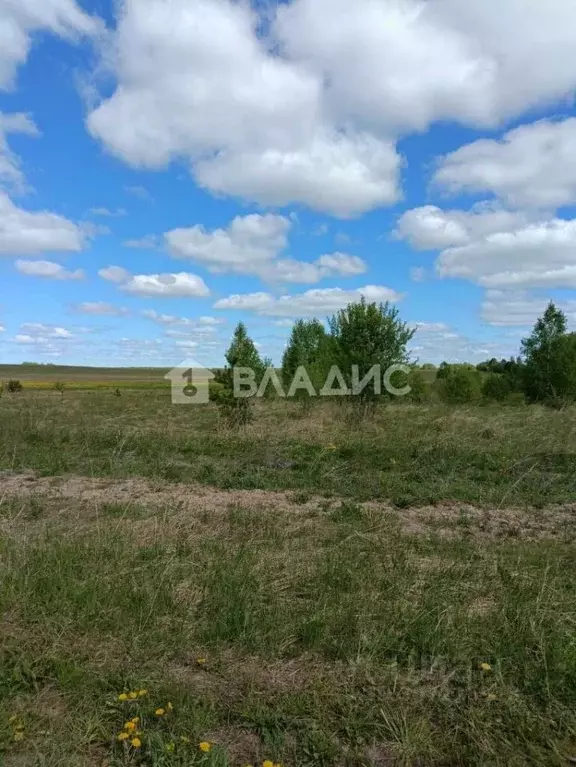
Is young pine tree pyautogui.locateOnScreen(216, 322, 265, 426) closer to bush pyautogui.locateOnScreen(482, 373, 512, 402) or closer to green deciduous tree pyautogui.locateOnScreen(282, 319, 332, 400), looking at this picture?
green deciduous tree pyautogui.locateOnScreen(282, 319, 332, 400)

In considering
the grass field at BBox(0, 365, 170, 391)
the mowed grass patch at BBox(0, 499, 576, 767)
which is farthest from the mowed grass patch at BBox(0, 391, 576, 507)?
the grass field at BBox(0, 365, 170, 391)

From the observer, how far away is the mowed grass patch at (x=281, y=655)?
2318 millimetres

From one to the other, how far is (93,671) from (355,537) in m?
2.83

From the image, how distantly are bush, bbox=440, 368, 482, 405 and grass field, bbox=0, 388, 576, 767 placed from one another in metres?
24.0

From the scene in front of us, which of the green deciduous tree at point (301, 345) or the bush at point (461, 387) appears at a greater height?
the green deciduous tree at point (301, 345)

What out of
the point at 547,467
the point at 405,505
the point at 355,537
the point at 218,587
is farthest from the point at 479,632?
the point at 547,467

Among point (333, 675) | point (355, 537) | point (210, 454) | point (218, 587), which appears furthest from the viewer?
point (210, 454)

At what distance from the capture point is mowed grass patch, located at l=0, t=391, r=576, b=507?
751 centimetres

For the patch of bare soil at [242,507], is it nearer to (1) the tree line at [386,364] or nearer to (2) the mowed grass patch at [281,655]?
(2) the mowed grass patch at [281,655]

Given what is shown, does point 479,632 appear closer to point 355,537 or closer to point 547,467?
point 355,537

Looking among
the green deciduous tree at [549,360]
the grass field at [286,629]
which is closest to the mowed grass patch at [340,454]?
the grass field at [286,629]

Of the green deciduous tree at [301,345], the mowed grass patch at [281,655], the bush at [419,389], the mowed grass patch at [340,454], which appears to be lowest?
the mowed grass patch at [281,655]

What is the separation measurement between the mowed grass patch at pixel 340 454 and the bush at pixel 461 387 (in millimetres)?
15037

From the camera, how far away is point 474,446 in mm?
10305
